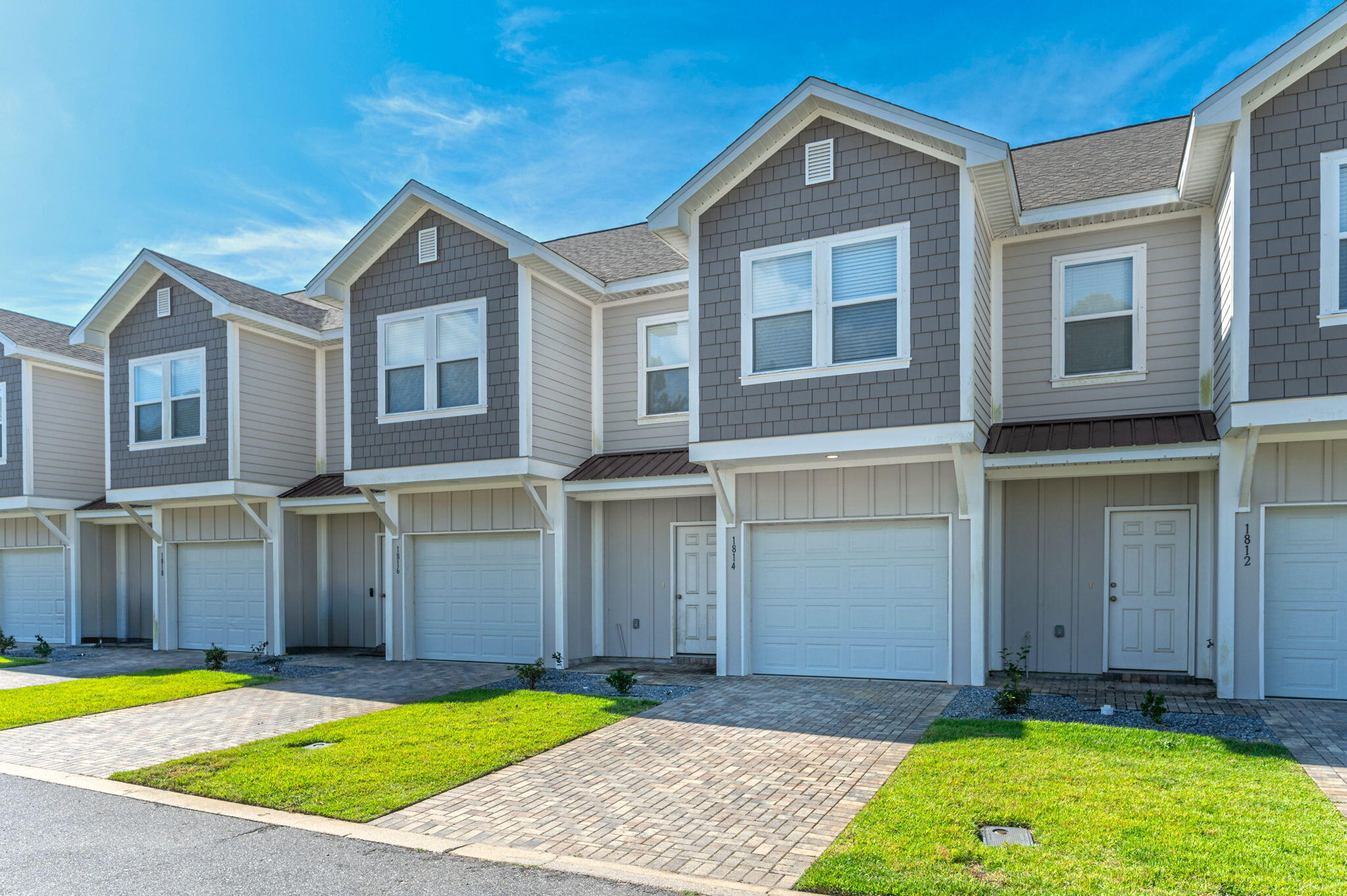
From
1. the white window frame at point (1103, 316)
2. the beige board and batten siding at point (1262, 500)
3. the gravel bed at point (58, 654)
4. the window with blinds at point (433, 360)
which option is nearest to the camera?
the beige board and batten siding at point (1262, 500)

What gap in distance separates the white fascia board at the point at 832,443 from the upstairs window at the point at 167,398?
33.3 ft

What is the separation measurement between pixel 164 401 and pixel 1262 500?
57.4ft

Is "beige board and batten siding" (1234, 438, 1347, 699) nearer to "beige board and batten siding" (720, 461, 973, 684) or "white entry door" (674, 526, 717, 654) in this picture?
"beige board and batten siding" (720, 461, 973, 684)

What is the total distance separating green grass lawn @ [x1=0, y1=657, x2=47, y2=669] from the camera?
51.0ft

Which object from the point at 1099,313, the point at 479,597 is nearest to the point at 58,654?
the point at 479,597

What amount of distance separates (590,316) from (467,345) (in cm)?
223

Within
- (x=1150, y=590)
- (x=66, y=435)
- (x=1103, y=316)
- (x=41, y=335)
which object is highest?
(x=41, y=335)

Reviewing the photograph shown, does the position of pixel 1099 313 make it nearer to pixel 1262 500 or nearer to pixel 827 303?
pixel 1262 500

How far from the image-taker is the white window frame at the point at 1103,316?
11258 mm

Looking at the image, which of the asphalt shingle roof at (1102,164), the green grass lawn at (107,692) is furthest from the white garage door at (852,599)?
the green grass lawn at (107,692)

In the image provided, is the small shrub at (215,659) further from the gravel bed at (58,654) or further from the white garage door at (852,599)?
the white garage door at (852,599)

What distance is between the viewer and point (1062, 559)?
11.7 meters

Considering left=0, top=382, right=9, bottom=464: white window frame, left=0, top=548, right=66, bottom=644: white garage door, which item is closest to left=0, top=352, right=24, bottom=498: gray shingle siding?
left=0, top=382, right=9, bottom=464: white window frame

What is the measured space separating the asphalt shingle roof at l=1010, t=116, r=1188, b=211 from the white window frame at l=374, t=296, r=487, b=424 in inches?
309
